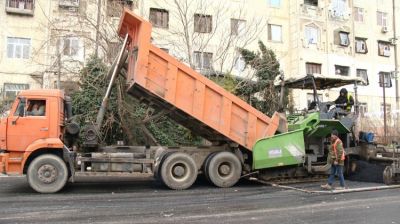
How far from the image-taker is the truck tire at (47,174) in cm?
1034

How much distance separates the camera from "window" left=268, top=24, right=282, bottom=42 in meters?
38.9

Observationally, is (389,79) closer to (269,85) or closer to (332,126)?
(269,85)

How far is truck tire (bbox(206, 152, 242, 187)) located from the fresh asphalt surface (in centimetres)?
24

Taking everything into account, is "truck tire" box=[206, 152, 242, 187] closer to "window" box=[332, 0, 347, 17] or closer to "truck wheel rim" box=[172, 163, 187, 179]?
"truck wheel rim" box=[172, 163, 187, 179]

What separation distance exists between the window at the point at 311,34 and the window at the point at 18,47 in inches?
931

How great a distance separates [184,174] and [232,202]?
2376 mm

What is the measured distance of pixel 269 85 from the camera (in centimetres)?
2323

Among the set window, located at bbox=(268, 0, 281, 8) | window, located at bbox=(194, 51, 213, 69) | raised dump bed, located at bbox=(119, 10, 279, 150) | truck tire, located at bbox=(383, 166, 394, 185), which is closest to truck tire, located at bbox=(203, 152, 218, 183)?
raised dump bed, located at bbox=(119, 10, 279, 150)

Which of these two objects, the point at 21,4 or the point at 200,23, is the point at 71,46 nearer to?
the point at 200,23

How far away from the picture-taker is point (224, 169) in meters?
11.8

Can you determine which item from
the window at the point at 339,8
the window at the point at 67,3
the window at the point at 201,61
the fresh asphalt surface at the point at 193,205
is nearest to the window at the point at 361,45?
the window at the point at 339,8

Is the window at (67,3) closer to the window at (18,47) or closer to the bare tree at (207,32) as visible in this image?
the window at (18,47)

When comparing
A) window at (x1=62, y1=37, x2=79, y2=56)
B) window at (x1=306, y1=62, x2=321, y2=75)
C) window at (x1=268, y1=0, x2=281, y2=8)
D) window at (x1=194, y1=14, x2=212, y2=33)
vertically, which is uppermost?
window at (x1=268, y1=0, x2=281, y2=8)

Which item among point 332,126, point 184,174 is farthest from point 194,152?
point 332,126
